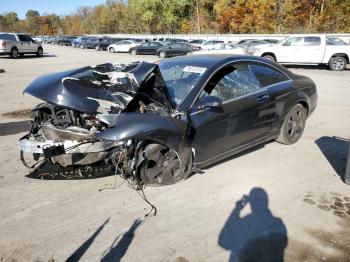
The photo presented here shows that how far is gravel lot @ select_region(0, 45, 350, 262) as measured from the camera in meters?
3.47

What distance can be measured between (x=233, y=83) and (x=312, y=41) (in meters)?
15.3

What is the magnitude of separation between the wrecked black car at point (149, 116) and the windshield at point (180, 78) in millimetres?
16

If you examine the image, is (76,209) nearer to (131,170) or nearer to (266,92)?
(131,170)

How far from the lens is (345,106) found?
966cm

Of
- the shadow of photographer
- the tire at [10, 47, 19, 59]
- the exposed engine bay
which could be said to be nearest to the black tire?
the exposed engine bay

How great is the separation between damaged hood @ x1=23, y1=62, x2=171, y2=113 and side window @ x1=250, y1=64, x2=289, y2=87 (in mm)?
1630

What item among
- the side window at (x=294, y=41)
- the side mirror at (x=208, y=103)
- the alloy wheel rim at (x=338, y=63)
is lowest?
the alloy wheel rim at (x=338, y=63)

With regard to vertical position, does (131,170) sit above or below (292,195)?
above

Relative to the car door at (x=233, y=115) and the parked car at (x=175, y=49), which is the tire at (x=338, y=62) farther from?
the car door at (x=233, y=115)

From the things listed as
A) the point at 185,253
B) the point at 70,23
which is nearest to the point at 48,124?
the point at 185,253

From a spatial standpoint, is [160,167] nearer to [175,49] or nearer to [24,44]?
[175,49]

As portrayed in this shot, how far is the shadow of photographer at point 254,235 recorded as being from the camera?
341 cm

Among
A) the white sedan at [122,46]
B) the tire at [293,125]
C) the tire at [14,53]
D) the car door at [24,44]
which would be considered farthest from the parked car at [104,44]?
the tire at [293,125]

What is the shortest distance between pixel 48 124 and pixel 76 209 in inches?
46.3
